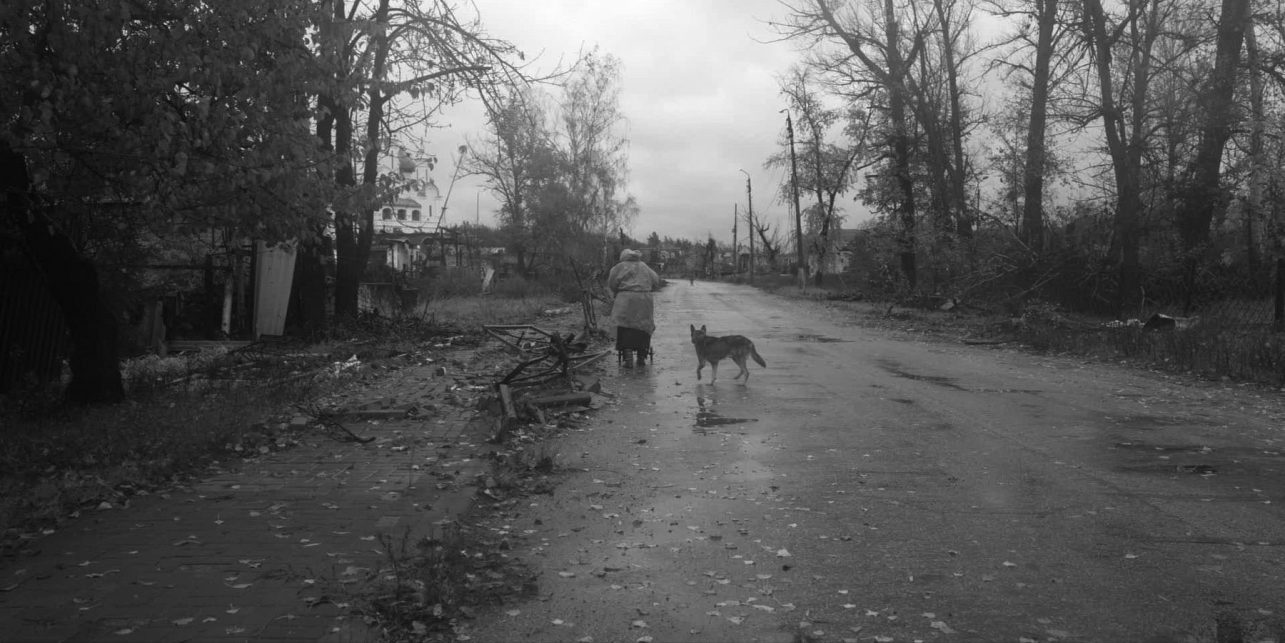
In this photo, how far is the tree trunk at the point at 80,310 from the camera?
9.06 m

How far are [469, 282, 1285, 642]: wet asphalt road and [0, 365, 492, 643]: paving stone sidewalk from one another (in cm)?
73

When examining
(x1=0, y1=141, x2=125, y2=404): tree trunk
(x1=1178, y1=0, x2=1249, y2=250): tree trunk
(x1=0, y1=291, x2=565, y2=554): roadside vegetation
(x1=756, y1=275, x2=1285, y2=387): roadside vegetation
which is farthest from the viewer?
(x1=1178, y1=0, x2=1249, y2=250): tree trunk

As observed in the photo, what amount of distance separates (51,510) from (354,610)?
8.96ft

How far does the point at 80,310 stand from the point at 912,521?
8.35 m

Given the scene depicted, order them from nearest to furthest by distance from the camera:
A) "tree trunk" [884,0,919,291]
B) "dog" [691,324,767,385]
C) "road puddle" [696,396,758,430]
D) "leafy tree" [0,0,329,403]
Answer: "leafy tree" [0,0,329,403]
"road puddle" [696,396,758,430]
"dog" [691,324,767,385]
"tree trunk" [884,0,919,291]

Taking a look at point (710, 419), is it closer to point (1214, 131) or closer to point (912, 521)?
point (912, 521)

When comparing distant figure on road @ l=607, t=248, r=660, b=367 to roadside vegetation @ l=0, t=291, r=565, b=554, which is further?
distant figure on road @ l=607, t=248, r=660, b=367

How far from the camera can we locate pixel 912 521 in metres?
5.71

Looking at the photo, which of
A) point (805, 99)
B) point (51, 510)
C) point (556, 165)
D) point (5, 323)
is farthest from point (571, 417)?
point (805, 99)

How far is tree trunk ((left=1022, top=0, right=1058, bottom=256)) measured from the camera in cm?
2452

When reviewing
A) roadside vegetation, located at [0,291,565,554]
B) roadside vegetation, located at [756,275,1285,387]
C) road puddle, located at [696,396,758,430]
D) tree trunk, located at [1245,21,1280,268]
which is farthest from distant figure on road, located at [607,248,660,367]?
tree trunk, located at [1245,21,1280,268]

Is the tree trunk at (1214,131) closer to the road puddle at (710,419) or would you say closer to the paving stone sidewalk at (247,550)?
the road puddle at (710,419)

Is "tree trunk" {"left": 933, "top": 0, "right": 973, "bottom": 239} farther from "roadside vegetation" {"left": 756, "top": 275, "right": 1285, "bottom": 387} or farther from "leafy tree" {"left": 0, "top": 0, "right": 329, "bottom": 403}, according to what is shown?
"leafy tree" {"left": 0, "top": 0, "right": 329, "bottom": 403}

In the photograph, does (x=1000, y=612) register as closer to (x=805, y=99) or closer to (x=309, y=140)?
(x=309, y=140)
